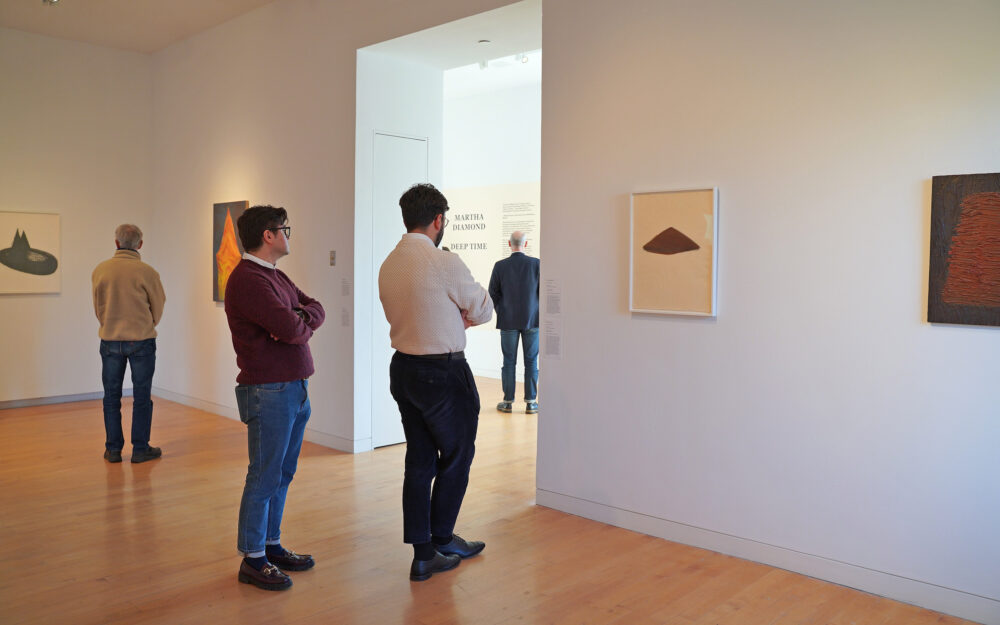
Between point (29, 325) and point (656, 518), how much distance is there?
7237 millimetres

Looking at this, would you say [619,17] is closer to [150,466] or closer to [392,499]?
→ [392,499]

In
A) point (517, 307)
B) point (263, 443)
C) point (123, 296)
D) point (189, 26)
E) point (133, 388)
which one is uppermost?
point (189, 26)

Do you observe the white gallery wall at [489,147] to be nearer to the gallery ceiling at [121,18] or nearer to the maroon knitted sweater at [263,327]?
the gallery ceiling at [121,18]

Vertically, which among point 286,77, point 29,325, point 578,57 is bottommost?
point 29,325

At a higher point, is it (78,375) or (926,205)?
(926,205)

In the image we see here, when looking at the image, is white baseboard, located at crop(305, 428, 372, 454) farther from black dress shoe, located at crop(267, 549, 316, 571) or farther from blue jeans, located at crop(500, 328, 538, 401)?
black dress shoe, located at crop(267, 549, 316, 571)

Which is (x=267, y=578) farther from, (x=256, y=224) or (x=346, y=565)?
(x=256, y=224)

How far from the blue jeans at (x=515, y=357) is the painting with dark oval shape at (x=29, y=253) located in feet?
16.3

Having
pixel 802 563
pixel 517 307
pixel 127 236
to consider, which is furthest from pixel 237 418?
pixel 802 563

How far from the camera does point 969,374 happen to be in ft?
11.0

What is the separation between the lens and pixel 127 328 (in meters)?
5.88

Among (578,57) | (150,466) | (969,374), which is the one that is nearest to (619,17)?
(578,57)

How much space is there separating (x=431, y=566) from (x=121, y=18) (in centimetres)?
669

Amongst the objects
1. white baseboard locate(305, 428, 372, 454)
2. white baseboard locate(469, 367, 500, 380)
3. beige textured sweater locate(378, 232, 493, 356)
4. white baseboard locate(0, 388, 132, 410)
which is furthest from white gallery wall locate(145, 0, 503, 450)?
white baseboard locate(469, 367, 500, 380)
